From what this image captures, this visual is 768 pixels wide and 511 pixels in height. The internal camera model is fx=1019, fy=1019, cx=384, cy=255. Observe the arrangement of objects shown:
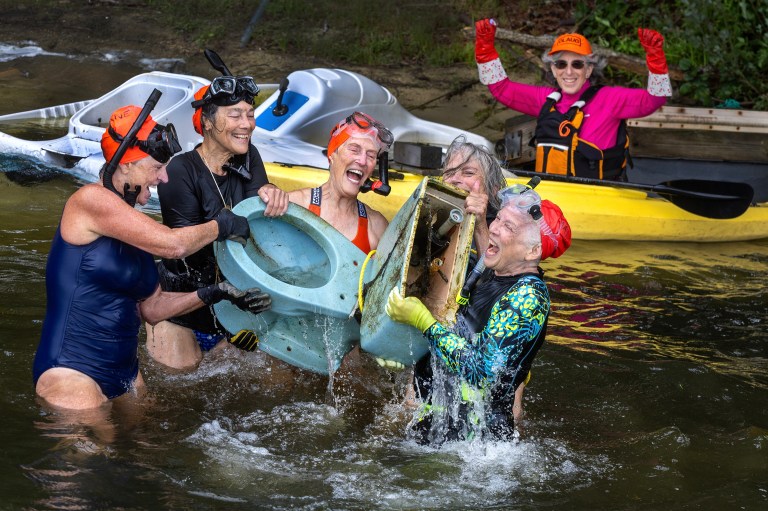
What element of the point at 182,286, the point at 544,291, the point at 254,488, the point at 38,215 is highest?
the point at 544,291

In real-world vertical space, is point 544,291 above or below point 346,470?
above

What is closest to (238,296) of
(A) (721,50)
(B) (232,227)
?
(B) (232,227)

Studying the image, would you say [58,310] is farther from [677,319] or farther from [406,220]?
[677,319]

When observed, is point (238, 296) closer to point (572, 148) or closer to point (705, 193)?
point (572, 148)

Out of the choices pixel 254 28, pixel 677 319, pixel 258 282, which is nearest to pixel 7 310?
pixel 258 282

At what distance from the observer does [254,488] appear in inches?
156

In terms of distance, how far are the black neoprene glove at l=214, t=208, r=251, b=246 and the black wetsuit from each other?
325 millimetres

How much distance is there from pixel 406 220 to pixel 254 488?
120 cm

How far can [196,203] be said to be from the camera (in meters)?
4.46

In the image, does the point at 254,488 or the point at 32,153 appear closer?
the point at 254,488

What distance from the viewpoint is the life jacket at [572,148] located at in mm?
7543

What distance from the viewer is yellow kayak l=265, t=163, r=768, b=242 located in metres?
7.82

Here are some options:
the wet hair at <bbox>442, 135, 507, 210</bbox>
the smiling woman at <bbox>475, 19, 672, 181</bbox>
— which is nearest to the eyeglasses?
the smiling woman at <bbox>475, 19, 672, 181</bbox>

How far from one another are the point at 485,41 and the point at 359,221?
3.68 m
